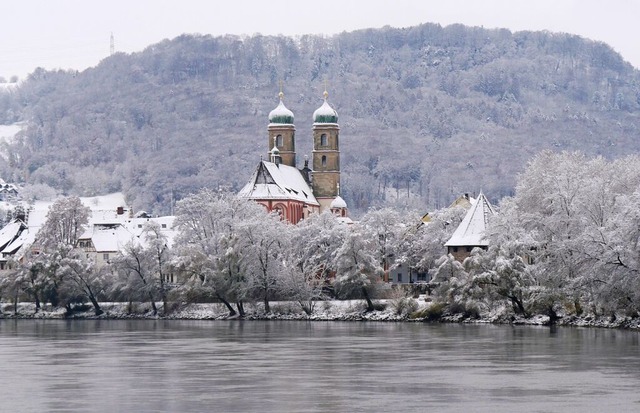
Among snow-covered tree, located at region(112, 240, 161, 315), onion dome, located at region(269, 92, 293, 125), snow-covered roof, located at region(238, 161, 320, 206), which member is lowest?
snow-covered tree, located at region(112, 240, 161, 315)

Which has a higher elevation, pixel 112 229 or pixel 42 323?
pixel 112 229

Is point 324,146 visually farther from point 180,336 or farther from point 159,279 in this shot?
point 180,336

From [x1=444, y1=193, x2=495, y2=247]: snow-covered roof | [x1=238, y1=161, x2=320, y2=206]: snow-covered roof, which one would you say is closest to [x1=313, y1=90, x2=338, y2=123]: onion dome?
[x1=238, y1=161, x2=320, y2=206]: snow-covered roof

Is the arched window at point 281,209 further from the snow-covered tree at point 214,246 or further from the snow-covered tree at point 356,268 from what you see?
the snow-covered tree at point 356,268

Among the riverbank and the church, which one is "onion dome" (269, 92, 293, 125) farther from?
the riverbank

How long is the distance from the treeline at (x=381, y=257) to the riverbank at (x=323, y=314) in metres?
0.51

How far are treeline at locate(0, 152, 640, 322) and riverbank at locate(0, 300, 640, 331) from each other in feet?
1.66

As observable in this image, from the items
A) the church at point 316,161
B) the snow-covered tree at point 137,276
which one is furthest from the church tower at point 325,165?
the snow-covered tree at point 137,276

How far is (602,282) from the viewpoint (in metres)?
78.9

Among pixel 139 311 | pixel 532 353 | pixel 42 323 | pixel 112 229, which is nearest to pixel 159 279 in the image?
pixel 139 311

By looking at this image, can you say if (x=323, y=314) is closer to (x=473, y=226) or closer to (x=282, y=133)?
(x=473, y=226)

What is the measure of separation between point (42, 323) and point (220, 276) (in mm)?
13931

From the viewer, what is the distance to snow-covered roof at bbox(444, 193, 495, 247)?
362 ft

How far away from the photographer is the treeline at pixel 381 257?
82.2 metres
